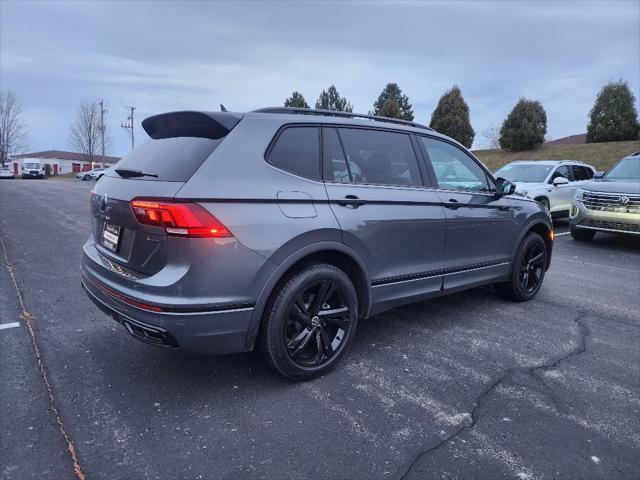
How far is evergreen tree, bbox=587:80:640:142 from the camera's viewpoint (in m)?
24.4

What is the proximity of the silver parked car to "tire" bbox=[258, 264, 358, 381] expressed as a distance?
23.9 feet

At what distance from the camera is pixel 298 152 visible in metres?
3.15

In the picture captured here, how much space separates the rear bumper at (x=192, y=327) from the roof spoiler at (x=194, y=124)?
1.10 metres

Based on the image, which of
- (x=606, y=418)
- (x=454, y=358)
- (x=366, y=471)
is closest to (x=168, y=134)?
(x=366, y=471)

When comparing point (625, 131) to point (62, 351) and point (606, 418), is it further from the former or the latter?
point (62, 351)

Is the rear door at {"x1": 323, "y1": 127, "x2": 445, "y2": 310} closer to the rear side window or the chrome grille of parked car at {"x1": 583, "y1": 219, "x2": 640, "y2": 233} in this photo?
the rear side window

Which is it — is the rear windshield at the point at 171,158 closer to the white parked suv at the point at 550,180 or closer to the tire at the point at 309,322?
the tire at the point at 309,322

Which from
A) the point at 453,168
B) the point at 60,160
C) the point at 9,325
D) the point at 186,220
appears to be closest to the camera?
the point at 186,220

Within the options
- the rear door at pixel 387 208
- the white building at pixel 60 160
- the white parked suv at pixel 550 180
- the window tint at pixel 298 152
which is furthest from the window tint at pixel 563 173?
the white building at pixel 60 160

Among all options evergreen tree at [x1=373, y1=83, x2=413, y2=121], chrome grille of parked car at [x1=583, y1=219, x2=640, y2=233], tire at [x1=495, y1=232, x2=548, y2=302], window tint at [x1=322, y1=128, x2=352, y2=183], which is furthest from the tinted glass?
evergreen tree at [x1=373, y1=83, x2=413, y2=121]

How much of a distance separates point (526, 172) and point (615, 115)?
56.4 feet

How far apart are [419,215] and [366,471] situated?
208 centimetres

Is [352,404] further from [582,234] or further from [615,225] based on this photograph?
[582,234]

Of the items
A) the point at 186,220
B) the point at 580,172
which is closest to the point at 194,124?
the point at 186,220
